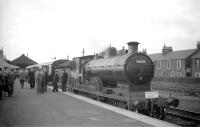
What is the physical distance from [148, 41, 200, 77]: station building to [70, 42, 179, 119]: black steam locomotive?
35.4 metres

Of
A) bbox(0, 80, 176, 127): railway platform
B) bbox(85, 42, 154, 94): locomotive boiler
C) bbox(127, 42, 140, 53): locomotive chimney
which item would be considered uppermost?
bbox(127, 42, 140, 53): locomotive chimney

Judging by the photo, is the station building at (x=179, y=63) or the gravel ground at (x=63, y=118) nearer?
the gravel ground at (x=63, y=118)

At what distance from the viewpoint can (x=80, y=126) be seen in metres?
7.50

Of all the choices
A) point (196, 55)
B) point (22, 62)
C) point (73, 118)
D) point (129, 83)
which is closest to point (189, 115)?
point (129, 83)

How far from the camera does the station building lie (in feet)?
154

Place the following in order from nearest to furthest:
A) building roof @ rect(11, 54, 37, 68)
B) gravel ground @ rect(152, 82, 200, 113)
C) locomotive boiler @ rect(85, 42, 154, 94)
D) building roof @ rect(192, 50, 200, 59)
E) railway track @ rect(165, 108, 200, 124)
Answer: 1. railway track @ rect(165, 108, 200, 124)
2. locomotive boiler @ rect(85, 42, 154, 94)
3. gravel ground @ rect(152, 82, 200, 113)
4. building roof @ rect(192, 50, 200, 59)
5. building roof @ rect(11, 54, 37, 68)

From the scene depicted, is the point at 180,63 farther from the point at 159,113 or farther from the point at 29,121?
the point at 29,121

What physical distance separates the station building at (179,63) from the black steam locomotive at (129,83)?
35.4m

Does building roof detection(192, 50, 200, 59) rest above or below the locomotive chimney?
above

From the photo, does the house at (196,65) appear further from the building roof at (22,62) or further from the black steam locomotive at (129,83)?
the building roof at (22,62)

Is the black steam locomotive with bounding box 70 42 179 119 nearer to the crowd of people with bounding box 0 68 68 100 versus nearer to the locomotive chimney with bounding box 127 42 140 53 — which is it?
the locomotive chimney with bounding box 127 42 140 53

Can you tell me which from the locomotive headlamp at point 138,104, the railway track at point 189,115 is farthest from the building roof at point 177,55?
the locomotive headlamp at point 138,104

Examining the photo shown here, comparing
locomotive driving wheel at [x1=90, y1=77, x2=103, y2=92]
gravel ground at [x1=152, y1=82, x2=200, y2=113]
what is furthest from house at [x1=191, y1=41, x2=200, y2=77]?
locomotive driving wheel at [x1=90, y1=77, x2=103, y2=92]

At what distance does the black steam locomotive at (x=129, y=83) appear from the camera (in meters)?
10.6
